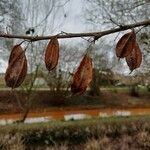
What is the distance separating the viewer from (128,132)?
688 inches

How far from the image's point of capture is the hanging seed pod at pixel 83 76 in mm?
778

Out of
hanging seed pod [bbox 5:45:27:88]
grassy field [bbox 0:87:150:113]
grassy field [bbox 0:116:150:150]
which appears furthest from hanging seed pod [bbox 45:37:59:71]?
grassy field [bbox 0:87:150:113]

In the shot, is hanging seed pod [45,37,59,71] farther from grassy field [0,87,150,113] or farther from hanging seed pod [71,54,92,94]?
→ grassy field [0,87,150,113]

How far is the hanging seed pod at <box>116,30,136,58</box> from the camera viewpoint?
81cm

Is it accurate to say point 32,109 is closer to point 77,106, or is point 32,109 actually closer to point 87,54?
point 77,106

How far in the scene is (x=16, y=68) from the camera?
0.79 m

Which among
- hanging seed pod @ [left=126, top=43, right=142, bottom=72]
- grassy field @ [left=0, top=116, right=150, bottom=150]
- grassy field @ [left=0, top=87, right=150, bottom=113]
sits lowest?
grassy field @ [left=0, top=87, right=150, bottom=113]

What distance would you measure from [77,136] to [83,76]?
15654 mm

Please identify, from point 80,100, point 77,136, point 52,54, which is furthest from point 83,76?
point 80,100

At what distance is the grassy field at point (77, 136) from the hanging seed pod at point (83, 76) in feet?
42.3

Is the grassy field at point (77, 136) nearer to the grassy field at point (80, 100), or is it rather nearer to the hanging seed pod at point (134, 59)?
the grassy field at point (80, 100)

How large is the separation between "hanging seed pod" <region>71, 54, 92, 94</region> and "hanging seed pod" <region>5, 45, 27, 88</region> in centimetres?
8

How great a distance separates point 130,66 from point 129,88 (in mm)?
37568

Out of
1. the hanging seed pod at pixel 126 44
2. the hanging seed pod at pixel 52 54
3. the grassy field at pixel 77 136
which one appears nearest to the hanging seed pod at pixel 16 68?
the hanging seed pod at pixel 52 54
